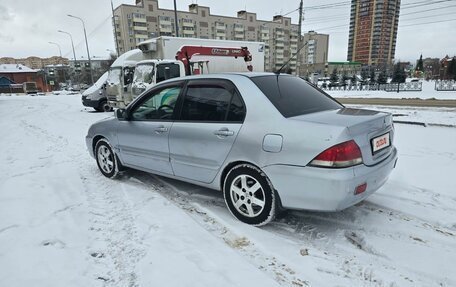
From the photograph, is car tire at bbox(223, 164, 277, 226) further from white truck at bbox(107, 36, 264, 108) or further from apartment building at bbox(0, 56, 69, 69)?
A: apartment building at bbox(0, 56, 69, 69)

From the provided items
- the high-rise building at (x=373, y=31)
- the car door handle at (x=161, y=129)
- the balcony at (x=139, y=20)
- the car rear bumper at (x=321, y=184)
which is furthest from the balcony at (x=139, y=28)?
the car rear bumper at (x=321, y=184)

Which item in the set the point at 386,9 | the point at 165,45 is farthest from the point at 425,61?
the point at 165,45

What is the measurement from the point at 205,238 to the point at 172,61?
9799 millimetres

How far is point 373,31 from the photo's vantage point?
162 feet

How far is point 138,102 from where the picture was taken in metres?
4.43

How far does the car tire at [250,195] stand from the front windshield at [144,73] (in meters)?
9.16

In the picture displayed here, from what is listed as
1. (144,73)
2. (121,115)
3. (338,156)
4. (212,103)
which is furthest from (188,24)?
(338,156)

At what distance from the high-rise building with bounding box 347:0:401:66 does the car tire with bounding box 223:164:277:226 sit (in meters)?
30.5

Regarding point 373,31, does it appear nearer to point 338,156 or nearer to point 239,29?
A: point 239,29

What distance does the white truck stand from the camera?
38.4 ft

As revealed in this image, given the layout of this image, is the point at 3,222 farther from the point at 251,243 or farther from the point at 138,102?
the point at 251,243

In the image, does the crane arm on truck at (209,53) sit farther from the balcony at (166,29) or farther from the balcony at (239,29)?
the balcony at (239,29)

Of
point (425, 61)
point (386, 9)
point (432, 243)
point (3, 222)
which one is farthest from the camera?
point (425, 61)

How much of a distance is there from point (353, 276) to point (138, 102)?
3.49m
